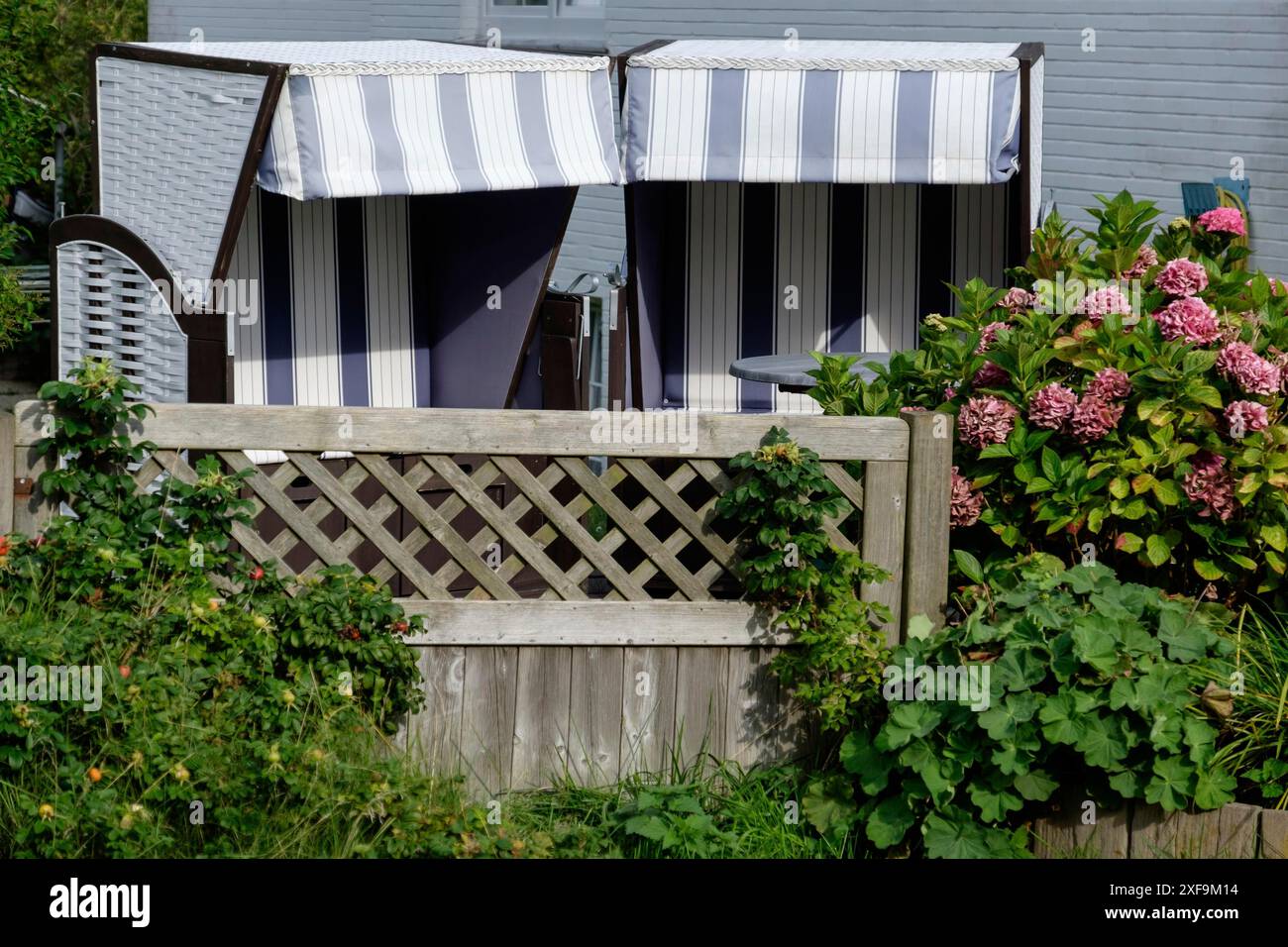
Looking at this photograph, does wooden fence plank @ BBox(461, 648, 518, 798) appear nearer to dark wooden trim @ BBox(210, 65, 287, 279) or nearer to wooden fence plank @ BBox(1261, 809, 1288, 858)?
dark wooden trim @ BBox(210, 65, 287, 279)

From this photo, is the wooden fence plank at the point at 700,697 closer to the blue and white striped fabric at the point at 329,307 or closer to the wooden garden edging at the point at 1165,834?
the wooden garden edging at the point at 1165,834

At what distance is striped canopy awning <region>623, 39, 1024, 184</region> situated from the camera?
243 inches

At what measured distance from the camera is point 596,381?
1048 centimetres

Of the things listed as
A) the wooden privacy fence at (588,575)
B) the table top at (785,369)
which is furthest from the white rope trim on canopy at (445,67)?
Result: the wooden privacy fence at (588,575)

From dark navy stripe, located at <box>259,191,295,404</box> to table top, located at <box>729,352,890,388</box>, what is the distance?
2021mm

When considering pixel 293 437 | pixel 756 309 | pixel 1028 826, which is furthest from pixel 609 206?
pixel 1028 826

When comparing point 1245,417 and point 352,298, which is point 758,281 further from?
point 1245,417

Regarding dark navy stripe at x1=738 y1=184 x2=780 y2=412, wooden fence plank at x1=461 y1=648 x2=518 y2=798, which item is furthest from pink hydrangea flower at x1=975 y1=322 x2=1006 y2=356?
dark navy stripe at x1=738 y1=184 x2=780 y2=412

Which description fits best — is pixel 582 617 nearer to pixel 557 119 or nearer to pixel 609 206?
pixel 557 119

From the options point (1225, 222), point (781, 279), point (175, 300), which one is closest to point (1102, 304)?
point (1225, 222)
